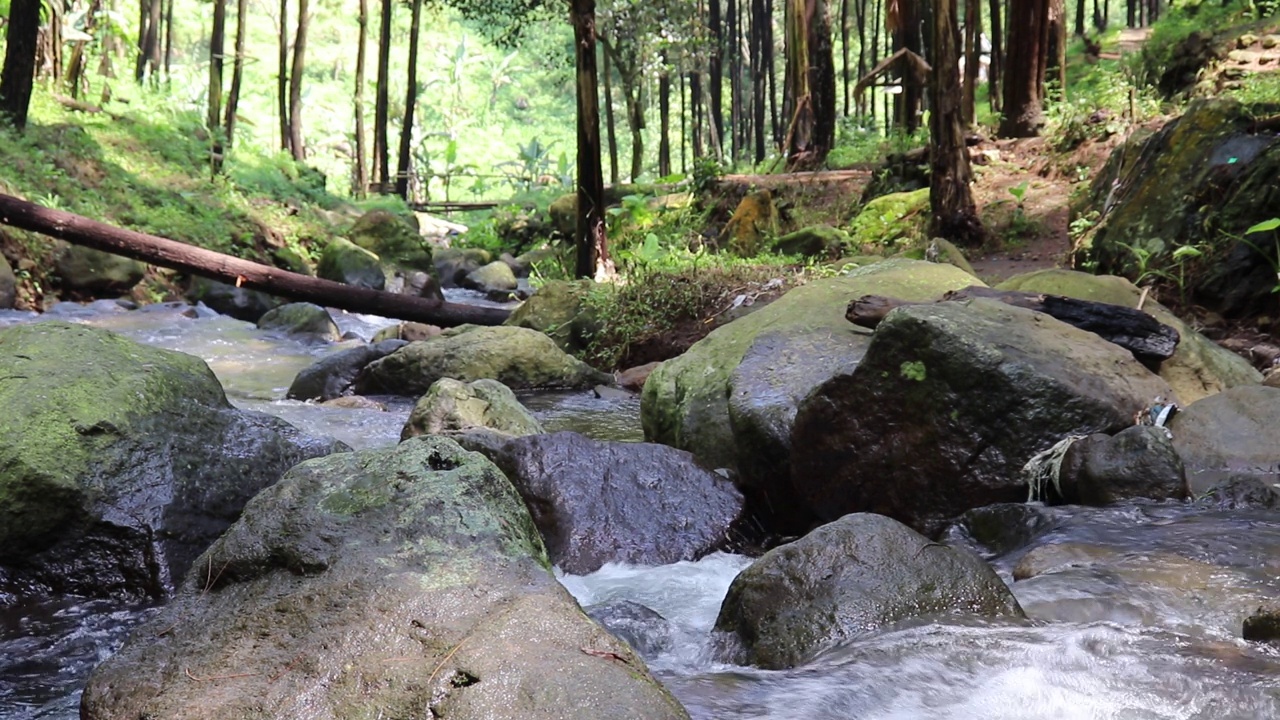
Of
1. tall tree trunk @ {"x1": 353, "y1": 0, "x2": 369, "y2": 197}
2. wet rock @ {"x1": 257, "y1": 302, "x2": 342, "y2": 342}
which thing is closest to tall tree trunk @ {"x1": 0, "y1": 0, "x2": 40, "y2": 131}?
wet rock @ {"x1": 257, "y1": 302, "x2": 342, "y2": 342}

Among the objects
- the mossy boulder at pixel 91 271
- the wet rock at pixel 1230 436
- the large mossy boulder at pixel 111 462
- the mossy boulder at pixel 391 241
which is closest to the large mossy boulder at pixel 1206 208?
the wet rock at pixel 1230 436

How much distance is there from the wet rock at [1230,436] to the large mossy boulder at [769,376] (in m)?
1.59

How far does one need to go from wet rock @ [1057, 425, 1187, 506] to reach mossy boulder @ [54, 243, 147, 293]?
11548 mm

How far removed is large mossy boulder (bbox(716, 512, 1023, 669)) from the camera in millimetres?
3271

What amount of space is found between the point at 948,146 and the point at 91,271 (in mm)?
10408

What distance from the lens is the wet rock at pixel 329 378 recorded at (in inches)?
338

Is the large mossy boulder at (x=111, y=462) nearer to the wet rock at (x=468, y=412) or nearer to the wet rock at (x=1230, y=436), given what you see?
the wet rock at (x=468, y=412)

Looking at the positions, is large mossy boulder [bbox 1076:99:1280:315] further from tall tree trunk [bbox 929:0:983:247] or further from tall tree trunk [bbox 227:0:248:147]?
tall tree trunk [bbox 227:0:248:147]

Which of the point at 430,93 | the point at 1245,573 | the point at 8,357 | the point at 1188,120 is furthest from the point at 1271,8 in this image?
the point at 430,93

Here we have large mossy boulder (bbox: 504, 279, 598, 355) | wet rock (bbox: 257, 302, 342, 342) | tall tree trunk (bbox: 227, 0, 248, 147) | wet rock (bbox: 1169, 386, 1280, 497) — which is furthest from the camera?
tall tree trunk (bbox: 227, 0, 248, 147)

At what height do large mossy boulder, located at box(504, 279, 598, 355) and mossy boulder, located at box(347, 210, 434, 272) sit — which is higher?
mossy boulder, located at box(347, 210, 434, 272)

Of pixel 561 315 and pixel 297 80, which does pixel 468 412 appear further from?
pixel 297 80

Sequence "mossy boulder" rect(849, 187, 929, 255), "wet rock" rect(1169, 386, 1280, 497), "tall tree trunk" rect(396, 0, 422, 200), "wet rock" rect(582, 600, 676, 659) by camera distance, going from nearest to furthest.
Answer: "wet rock" rect(582, 600, 676, 659) < "wet rock" rect(1169, 386, 1280, 497) < "mossy boulder" rect(849, 187, 929, 255) < "tall tree trunk" rect(396, 0, 422, 200)

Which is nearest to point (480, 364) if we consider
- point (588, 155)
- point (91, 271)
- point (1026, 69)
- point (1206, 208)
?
point (588, 155)
